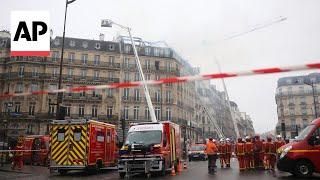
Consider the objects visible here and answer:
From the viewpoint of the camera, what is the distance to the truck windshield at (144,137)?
16.2 meters

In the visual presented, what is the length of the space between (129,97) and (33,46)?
141ft

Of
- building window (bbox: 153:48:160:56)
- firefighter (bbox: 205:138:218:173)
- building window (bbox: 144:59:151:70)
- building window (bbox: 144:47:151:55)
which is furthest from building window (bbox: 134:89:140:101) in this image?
firefighter (bbox: 205:138:218:173)

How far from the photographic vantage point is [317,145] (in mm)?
13359

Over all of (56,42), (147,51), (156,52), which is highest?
(56,42)

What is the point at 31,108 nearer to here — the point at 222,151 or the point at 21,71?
the point at 21,71

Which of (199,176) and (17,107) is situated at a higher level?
(17,107)

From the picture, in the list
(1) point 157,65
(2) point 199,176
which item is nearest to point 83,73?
(1) point 157,65

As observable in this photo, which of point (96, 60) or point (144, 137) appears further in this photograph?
point (96, 60)

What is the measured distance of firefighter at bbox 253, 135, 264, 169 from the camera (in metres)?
18.7

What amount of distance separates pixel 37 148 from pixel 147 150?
15522 millimetres

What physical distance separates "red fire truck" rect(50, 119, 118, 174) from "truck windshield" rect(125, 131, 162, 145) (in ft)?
7.14

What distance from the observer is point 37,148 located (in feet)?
93.1

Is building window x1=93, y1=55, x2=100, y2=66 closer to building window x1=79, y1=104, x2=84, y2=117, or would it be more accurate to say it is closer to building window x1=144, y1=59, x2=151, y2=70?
building window x1=79, y1=104, x2=84, y2=117

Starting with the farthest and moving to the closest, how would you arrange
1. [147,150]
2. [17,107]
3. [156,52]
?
1. [156,52]
2. [17,107]
3. [147,150]
